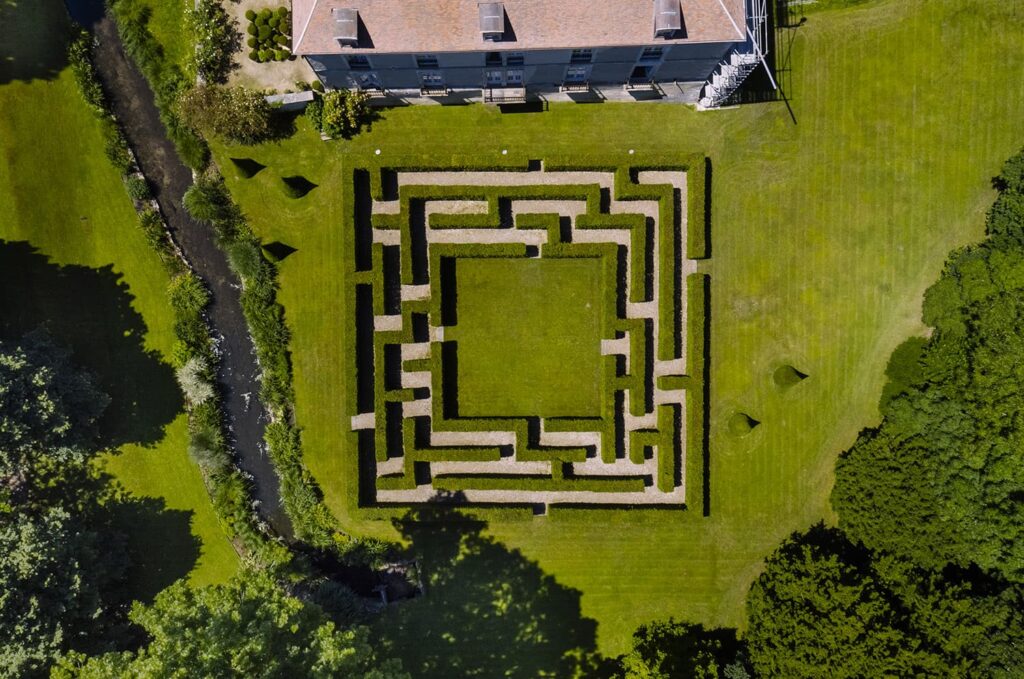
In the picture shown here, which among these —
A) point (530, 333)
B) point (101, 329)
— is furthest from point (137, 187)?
point (530, 333)

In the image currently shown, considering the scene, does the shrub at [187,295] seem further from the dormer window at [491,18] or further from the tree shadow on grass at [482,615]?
the dormer window at [491,18]

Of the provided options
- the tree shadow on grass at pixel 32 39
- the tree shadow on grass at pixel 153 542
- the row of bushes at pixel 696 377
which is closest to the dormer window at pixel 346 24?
the tree shadow on grass at pixel 32 39

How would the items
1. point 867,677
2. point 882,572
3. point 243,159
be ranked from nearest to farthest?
point 867,677, point 882,572, point 243,159

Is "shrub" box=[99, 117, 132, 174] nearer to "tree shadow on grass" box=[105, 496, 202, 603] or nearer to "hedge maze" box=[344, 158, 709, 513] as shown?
"hedge maze" box=[344, 158, 709, 513]

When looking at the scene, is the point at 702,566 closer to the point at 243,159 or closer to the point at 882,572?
the point at 882,572

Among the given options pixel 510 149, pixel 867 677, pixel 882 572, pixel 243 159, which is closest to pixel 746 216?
pixel 510 149

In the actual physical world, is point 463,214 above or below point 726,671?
above

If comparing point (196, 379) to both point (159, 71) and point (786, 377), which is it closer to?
point (159, 71)
